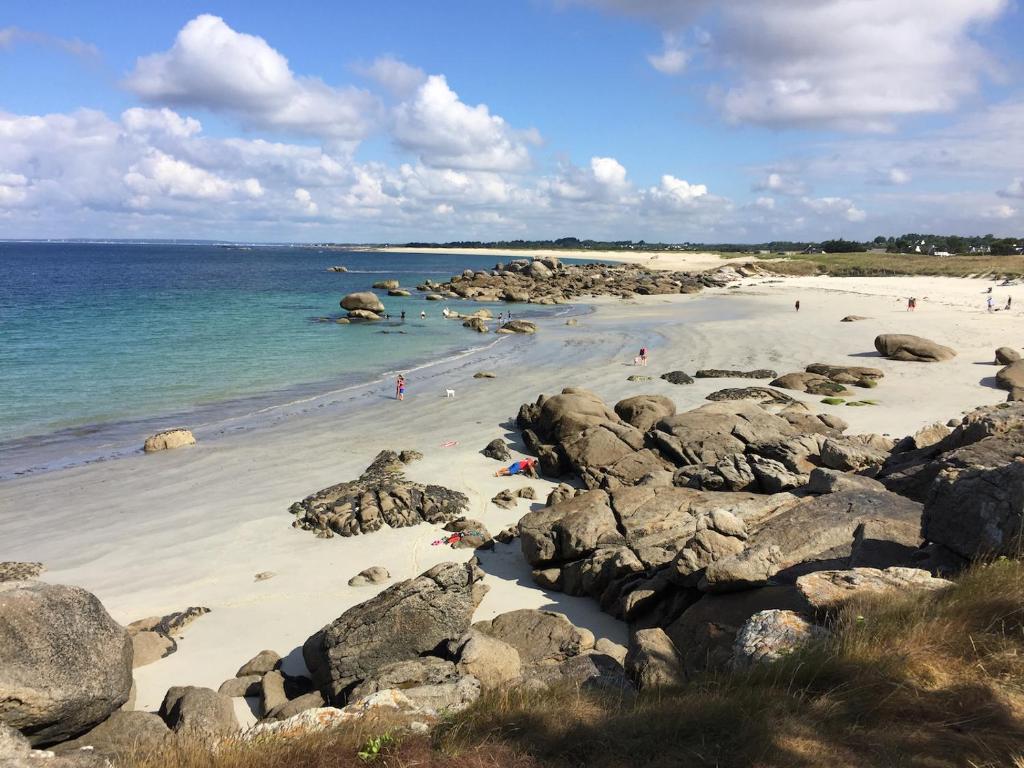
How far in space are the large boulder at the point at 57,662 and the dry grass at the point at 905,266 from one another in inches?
3398

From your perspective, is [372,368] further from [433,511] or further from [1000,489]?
[1000,489]

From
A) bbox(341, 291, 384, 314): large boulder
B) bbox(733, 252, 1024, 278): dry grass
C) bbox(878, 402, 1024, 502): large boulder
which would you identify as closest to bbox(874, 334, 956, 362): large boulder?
bbox(878, 402, 1024, 502): large boulder

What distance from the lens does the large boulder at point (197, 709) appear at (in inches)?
290

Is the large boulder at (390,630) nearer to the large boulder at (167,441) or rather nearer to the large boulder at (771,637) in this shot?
the large boulder at (771,637)

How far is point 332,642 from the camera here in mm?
8531

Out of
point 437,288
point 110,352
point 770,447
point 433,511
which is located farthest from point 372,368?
point 437,288

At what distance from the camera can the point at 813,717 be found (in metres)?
4.89

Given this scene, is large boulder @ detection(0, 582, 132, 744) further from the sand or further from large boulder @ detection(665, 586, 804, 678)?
large boulder @ detection(665, 586, 804, 678)

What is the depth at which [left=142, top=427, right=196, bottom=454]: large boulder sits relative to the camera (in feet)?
65.4

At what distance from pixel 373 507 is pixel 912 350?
27089 mm

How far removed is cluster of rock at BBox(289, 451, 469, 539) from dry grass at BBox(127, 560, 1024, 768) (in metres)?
8.62

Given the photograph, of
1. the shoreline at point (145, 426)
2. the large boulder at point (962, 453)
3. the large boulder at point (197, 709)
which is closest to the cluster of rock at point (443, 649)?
the large boulder at point (197, 709)

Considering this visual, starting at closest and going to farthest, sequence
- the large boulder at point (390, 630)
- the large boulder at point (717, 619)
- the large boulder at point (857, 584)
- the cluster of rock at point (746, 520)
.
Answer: the large boulder at point (857, 584), the cluster of rock at point (746, 520), the large boulder at point (717, 619), the large boulder at point (390, 630)

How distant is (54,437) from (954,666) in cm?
2456
